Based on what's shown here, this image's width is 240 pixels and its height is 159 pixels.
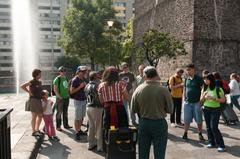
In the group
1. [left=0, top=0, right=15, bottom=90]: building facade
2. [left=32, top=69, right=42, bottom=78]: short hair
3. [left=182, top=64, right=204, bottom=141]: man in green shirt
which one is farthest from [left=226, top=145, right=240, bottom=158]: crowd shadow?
A: [left=0, top=0, right=15, bottom=90]: building facade

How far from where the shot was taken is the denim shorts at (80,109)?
9930 mm

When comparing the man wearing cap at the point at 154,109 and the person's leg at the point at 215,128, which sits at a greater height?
the man wearing cap at the point at 154,109

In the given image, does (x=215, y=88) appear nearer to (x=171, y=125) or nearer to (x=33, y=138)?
(x=171, y=125)

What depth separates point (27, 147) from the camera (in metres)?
8.55

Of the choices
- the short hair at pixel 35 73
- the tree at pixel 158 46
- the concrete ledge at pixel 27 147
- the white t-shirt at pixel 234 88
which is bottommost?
the concrete ledge at pixel 27 147

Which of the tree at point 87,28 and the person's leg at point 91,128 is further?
the tree at point 87,28

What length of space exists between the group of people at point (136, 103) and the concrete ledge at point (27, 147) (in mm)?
328

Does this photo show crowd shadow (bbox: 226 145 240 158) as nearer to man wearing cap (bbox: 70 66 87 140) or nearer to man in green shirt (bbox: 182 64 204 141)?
man in green shirt (bbox: 182 64 204 141)

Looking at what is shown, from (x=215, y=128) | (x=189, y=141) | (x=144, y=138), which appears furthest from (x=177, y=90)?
(x=144, y=138)

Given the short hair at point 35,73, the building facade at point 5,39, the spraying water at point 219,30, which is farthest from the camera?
the building facade at point 5,39

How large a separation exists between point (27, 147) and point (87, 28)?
43607mm

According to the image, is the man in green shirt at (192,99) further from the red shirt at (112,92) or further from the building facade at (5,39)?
the building facade at (5,39)

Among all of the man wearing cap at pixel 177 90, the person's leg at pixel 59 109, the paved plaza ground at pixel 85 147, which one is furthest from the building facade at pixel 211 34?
the person's leg at pixel 59 109

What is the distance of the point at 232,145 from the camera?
9.20 m
